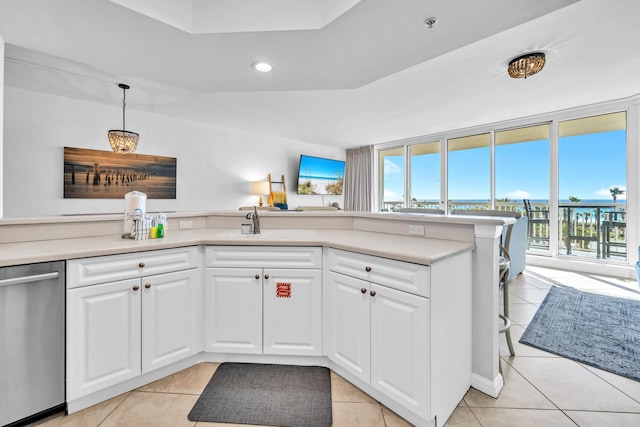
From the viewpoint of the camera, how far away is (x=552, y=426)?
137 centimetres

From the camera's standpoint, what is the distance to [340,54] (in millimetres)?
2287

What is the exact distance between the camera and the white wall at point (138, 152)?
132 inches

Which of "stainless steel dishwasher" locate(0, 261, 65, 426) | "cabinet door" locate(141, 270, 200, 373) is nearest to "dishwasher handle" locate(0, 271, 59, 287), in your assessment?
"stainless steel dishwasher" locate(0, 261, 65, 426)

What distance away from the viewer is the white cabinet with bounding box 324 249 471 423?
1294 millimetres

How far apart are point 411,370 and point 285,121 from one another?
14.0ft

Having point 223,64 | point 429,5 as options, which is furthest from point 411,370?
point 223,64

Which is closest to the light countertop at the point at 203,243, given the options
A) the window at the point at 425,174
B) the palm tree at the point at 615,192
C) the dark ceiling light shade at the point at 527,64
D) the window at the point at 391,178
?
the dark ceiling light shade at the point at 527,64

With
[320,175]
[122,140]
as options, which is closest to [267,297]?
[122,140]

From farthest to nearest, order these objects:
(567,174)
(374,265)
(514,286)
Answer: (567,174) → (514,286) → (374,265)

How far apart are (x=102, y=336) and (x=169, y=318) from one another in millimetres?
320

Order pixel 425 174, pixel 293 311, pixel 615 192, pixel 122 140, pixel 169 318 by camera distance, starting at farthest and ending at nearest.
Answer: pixel 425 174 → pixel 615 192 → pixel 122 140 → pixel 293 311 → pixel 169 318

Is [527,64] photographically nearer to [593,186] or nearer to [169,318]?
[593,186]

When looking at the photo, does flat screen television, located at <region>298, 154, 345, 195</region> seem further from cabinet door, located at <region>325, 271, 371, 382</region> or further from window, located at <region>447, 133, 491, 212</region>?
cabinet door, located at <region>325, 271, 371, 382</region>

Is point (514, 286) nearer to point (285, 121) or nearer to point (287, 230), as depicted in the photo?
point (287, 230)
